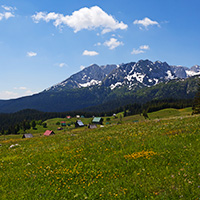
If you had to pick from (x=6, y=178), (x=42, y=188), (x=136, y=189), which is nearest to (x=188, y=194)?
(x=136, y=189)

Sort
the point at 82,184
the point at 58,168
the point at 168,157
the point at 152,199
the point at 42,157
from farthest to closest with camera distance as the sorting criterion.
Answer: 1. the point at 42,157
2. the point at 58,168
3. the point at 168,157
4. the point at 82,184
5. the point at 152,199

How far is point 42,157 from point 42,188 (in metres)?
6.56

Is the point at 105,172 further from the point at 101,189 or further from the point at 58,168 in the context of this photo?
the point at 58,168

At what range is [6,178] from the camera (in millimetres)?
13555

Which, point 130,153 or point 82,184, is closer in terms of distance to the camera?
point 82,184

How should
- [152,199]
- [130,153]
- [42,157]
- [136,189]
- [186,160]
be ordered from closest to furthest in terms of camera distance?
[152,199]
[136,189]
[186,160]
[130,153]
[42,157]

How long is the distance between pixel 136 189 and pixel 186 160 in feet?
15.5

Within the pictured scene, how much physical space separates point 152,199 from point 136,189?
1230 mm

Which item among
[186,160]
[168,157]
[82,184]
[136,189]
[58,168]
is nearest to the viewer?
→ [136,189]

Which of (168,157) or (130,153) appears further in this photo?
(130,153)

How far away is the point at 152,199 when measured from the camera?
8.81 metres

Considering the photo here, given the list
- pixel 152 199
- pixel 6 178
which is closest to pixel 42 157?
pixel 6 178

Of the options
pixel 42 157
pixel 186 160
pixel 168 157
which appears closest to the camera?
pixel 186 160

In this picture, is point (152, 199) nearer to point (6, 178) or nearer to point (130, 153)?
point (130, 153)
